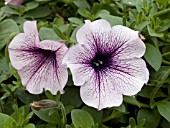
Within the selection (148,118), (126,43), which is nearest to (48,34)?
(126,43)

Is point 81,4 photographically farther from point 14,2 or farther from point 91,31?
point 91,31

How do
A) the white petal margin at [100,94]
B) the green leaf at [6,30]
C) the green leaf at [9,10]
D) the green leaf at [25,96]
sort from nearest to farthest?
the white petal margin at [100,94] → the green leaf at [25,96] → the green leaf at [6,30] → the green leaf at [9,10]

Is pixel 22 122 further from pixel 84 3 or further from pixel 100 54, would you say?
pixel 84 3

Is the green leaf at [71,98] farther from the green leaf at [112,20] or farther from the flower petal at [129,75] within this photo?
the green leaf at [112,20]

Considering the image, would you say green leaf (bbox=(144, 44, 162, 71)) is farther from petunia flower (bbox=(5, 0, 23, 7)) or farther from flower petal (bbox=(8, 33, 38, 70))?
petunia flower (bbox=(5, 0, 23, 7))

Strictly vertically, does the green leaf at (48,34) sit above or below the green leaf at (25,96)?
above

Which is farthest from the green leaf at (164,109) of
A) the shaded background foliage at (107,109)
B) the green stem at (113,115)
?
the green stem at (113,115)
